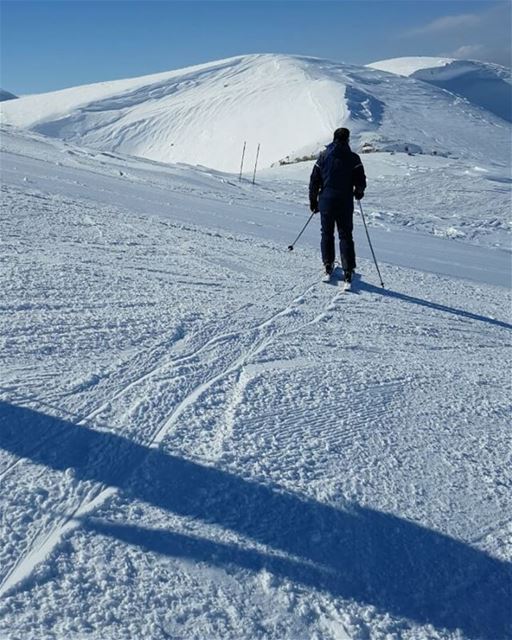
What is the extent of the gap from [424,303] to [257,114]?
57.1 metres

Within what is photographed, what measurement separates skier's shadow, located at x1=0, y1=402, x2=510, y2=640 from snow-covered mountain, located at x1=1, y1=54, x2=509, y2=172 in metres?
35.1

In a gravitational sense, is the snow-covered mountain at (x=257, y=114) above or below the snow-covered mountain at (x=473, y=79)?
below

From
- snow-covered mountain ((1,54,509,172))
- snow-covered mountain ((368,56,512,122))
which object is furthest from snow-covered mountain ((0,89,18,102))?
snow-covered mountain ((368,56,512,122))

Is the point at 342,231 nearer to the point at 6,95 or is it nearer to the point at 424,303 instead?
the point at 424,303

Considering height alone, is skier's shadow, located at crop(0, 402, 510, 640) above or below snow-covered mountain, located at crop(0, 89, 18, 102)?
below

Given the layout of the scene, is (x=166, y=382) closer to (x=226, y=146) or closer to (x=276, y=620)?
(x=276, y=620)

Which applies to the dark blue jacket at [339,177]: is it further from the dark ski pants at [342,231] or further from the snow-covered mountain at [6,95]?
the snow-covered mountain at [6,95]

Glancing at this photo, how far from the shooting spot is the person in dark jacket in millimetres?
7320

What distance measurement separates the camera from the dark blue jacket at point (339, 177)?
7.32 meters

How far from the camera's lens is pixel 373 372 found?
4996 millimetres

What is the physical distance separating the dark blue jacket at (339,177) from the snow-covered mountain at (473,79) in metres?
93.8

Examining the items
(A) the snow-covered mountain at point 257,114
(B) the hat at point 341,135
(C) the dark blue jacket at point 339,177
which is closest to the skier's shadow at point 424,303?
(C) the dark blue jacket at point 339,177

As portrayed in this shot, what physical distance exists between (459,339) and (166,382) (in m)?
3.31

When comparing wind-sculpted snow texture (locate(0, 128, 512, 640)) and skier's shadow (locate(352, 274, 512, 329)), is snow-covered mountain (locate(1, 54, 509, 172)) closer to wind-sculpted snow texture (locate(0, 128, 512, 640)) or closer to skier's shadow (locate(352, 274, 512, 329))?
skier's shadow (locate(352, 274, 512, 329))
